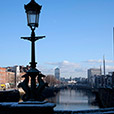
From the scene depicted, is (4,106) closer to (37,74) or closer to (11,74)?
(37,74)

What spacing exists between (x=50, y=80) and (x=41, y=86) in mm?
188687

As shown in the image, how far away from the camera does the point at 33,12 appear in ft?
27.8

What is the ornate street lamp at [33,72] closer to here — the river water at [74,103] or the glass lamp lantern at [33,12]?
the glass lamp lantern at [33,12]

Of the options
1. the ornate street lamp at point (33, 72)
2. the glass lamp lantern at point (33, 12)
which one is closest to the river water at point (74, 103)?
the ornate street lamp at point (33, 72)

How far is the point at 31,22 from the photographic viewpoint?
8.59 m

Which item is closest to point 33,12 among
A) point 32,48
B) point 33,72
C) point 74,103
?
point 32,48

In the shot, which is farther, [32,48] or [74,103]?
[74,103]

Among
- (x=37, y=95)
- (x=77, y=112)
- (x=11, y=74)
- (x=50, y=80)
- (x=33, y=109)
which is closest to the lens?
(x=33, y=109)

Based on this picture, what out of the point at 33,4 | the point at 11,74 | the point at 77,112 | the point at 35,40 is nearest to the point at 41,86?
the point at 35,40

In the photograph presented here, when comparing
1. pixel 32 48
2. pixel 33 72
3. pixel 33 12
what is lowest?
pixel 33 72

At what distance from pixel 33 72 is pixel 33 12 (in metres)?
2.11

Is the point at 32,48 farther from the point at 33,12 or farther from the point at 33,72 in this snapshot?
the point at 33,12

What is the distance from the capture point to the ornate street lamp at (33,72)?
8219 millimetres

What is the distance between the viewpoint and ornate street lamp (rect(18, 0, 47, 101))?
27.0 ft
